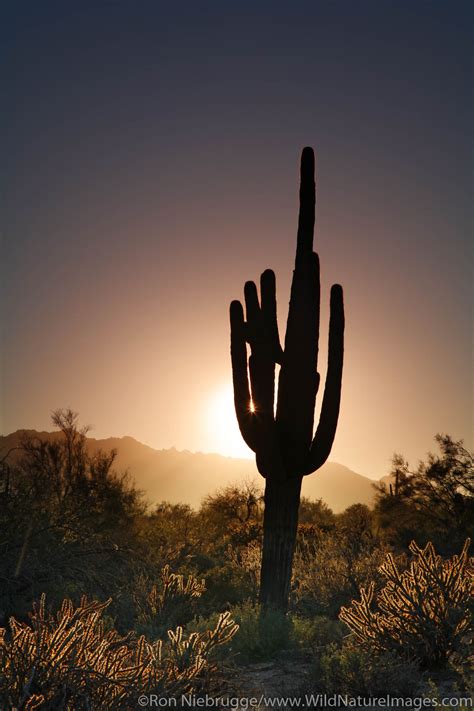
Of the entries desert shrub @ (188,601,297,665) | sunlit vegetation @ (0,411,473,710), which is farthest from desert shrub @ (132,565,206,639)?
desert shrub @ (188,601,297,665)

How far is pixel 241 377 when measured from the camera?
45.3 feet

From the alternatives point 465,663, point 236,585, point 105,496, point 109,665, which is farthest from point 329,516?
point 109,665

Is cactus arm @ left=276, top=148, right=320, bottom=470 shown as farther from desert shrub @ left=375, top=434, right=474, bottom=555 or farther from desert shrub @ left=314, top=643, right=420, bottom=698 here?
desert shrub @ left=375, top=434, right=474, bottom=555

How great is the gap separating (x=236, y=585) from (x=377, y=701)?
10.4m

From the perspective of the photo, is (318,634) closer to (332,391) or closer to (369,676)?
(369,676)

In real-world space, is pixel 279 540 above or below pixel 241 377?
below

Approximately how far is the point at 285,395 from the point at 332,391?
100 cm

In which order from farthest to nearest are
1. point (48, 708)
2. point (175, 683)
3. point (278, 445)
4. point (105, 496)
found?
1. point (105, 496)
2. point (278, 445)
3. point (175, 683)
4. point (48, 708)

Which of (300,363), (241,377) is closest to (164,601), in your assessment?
(241,377)

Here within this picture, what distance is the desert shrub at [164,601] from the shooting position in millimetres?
10992

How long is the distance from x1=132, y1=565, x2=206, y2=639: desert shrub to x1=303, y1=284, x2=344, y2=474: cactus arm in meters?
3.27

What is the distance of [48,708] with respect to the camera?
4.46m

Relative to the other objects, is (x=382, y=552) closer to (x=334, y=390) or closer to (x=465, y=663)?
(x=334, y=390)

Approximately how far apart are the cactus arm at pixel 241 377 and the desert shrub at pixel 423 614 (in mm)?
6242
